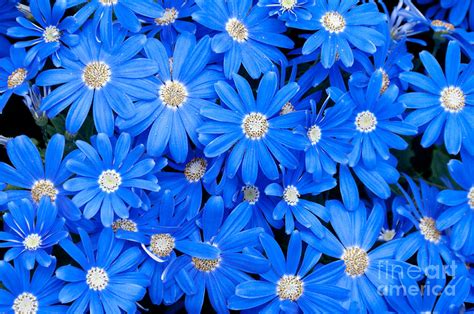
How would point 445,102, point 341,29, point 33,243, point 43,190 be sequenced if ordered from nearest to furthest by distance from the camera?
point 33,243
point 43,190
point 341,29
point 445,102

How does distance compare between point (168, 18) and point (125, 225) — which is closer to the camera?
point (125, 225)

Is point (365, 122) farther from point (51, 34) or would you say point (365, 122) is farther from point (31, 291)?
point (31, 291)

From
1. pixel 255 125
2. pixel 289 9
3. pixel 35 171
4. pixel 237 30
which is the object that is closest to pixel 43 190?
pixel 35 171

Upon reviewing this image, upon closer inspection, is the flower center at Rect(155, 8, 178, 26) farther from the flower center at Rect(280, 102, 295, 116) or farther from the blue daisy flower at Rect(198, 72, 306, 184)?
the flower center at Rect(280, 102, 295, 116)

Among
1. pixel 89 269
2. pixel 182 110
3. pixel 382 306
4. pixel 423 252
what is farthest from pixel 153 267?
pixel 423 252

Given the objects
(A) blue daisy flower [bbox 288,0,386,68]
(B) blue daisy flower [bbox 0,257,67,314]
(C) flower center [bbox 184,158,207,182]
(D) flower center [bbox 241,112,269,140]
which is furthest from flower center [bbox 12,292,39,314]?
(A) blue daisy flower [bbox 288,0,386,68]

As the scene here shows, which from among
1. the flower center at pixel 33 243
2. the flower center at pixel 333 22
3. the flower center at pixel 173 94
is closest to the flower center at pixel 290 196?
the flower center at pixel 173 94

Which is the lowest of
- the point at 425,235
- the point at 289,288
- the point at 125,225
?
the point at 289,288

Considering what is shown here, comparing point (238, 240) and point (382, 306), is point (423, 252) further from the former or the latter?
point (238, 240)
